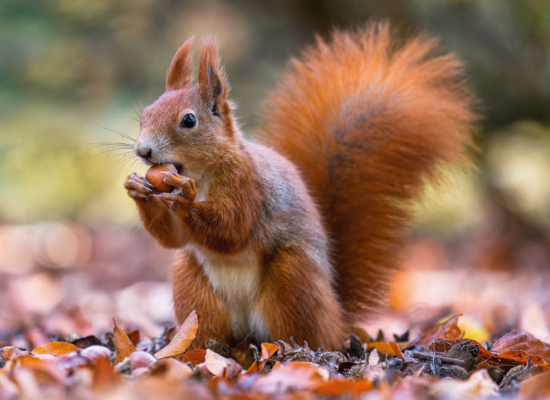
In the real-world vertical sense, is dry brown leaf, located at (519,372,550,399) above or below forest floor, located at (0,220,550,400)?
above

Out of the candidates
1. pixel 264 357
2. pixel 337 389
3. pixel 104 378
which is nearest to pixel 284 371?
pixel 337 389

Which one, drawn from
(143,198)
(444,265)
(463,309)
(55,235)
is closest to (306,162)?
(143,198)

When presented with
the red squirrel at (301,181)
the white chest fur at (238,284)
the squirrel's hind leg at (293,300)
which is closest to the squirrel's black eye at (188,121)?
the red squirrel at (301,181)

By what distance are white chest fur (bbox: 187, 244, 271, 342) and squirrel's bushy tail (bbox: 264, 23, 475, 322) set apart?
1.28 feet

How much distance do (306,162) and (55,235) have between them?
11.4 ft

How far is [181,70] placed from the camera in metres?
1.91

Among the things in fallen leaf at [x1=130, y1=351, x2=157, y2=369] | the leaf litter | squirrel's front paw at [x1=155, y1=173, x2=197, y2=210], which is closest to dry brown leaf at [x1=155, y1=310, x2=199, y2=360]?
the leaf litter

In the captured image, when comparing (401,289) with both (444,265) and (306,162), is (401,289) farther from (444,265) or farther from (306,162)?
(306,162)

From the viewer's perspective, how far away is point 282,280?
1681 mm

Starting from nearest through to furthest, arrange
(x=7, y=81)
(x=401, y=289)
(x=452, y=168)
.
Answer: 1. (x=452, y=168)
2. (x=401, y=289)
3. (x=7, y=81)

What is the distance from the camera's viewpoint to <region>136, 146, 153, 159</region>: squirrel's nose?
5.14 feet

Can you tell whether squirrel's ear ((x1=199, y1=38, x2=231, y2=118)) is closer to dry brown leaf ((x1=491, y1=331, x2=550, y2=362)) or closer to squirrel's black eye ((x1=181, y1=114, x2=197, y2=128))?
squirrel's black eye ((x1=181, y1=114, x2=197, y2=128))

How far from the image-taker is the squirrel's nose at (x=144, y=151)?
5.14 feet

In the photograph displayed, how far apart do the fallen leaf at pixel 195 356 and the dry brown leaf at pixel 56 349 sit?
37 centimetres
